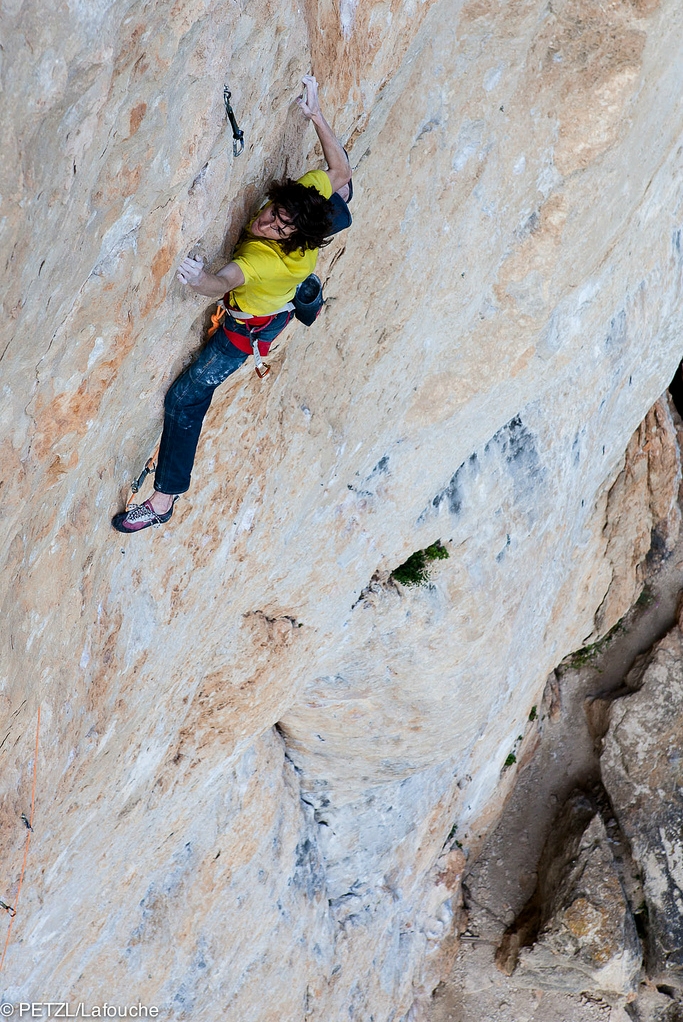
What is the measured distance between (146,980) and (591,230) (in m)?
8.63

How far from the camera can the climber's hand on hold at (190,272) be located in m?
4.45

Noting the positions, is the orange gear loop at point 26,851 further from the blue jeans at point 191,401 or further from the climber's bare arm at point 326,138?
the climber's bare arm at point 326,138

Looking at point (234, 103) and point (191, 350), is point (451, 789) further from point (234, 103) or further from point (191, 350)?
point (234, 103)

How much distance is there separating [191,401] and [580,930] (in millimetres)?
11017

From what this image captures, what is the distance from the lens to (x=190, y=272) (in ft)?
14.6

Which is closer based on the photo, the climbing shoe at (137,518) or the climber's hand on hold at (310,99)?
the climber's hand on hold at (310,99)

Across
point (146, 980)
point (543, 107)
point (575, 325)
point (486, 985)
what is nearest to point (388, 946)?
point (486, 985)

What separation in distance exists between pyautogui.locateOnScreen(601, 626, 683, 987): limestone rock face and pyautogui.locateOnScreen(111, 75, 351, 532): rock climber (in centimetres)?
1016

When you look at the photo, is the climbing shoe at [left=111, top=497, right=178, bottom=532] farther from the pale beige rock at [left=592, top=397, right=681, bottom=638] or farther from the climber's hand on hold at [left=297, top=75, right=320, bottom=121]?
the pale beige rock at [left=592, top=397, right=681, bottom=638]

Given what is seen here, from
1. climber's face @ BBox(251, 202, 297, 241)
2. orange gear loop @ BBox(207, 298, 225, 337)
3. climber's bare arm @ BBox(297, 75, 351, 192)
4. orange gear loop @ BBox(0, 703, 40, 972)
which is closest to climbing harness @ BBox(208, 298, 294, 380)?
orange gear loop @ BBox(207, 298, 225, 337)

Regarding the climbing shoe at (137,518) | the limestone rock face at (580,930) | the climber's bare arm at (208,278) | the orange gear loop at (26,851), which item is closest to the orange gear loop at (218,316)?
the climber's bare arm at (208,278)

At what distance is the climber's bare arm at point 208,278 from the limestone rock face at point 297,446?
0.14 m

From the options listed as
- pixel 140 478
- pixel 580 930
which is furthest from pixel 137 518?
pixel 580 930

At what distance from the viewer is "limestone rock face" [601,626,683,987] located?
12586 mm
